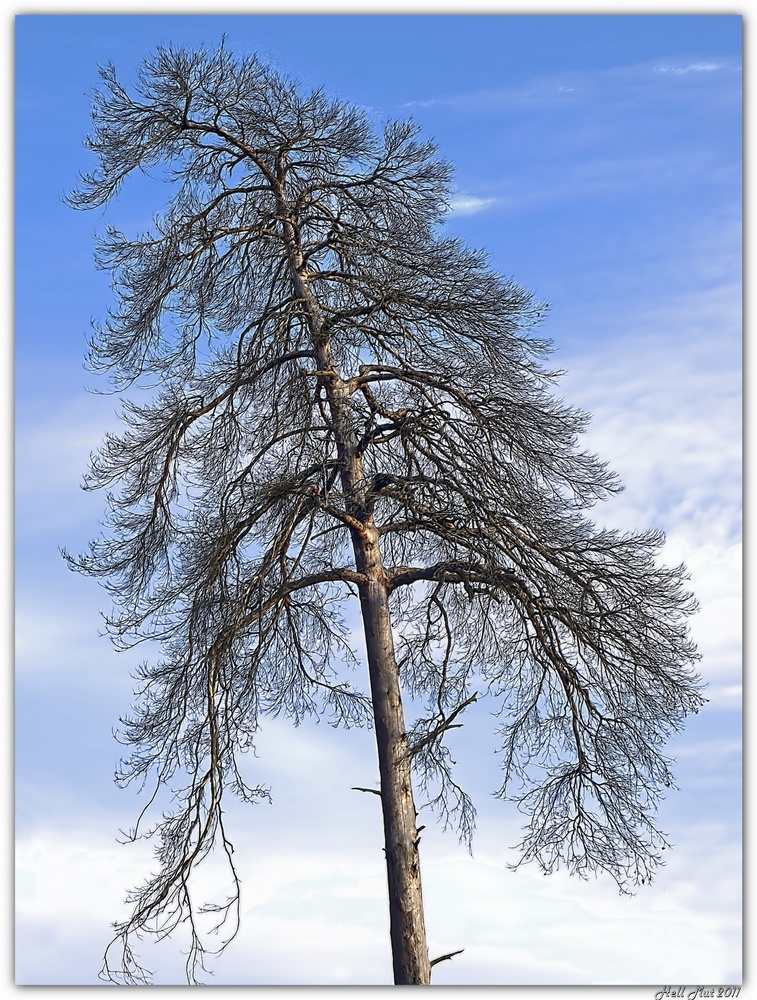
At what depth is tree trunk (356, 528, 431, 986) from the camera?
25.2 ft

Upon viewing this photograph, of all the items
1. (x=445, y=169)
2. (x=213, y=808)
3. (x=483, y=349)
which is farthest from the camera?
(x=445, y=169)

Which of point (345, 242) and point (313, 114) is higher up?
point (313, 114)

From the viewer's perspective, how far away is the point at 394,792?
7.93 metres

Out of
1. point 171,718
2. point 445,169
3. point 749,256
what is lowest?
point 171,718

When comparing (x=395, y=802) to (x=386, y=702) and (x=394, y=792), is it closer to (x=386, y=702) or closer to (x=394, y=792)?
(x=394, y=792)

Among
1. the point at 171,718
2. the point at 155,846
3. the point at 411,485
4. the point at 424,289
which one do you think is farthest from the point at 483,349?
the point at 155,846

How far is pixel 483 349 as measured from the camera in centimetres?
869

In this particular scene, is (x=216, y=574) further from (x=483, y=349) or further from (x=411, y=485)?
(x=483, y=349)

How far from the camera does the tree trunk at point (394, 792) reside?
767 centimetres

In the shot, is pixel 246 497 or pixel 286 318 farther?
pixel 286 318

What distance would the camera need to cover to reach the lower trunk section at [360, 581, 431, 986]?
7668 millimetres

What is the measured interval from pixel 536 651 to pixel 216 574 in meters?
2.36

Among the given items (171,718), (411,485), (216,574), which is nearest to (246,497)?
(216,574)

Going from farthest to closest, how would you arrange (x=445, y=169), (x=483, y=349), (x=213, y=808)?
(x=445, y=169) < (x=483, y=349) < (x=213, y=808)
